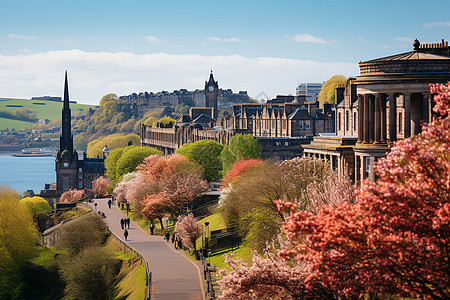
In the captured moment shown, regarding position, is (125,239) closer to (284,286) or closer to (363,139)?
(363,139)

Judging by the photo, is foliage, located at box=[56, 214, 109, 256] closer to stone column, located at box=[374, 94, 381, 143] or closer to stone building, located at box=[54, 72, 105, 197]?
stone column, located at box=[374, 94, 381, 143]

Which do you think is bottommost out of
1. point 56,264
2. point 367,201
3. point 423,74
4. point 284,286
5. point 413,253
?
point 56,264

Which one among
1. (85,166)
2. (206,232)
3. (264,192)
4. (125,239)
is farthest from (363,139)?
(85,166)

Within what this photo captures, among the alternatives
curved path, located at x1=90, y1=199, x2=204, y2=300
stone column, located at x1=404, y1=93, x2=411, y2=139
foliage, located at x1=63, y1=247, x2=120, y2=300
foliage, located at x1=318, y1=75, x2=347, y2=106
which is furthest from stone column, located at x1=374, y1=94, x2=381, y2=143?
foliage, located at x1=318, y1=75, x2=347, y2=106

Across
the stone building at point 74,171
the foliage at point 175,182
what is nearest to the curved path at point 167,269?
the foliage at point 175,182

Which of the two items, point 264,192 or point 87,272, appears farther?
point 87,272

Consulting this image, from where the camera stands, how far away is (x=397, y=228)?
20.6 meters

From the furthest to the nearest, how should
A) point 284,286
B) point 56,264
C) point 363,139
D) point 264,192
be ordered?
point 56,264 < point 264,192 < point 363,139 < point 284,286

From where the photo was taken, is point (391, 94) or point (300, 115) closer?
point (391, 94)

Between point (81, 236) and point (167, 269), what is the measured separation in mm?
28817

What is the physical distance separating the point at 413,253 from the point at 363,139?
27.3m

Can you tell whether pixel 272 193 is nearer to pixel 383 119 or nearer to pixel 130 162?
pixel 383 119

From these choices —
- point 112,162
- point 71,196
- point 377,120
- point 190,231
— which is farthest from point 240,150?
point 71,196

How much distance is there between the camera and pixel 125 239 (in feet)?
264
